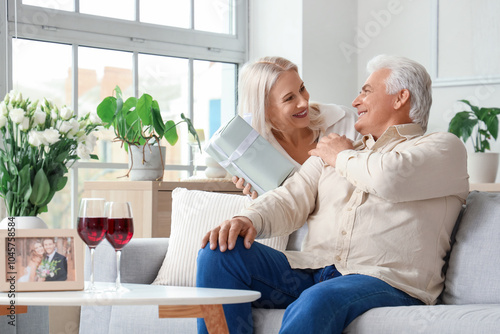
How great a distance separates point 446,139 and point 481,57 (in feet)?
6.61

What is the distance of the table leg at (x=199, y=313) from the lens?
1.41 metres

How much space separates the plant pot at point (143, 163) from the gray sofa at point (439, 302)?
0.81 m

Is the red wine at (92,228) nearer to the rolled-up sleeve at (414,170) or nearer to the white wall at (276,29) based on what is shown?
the rolled-up sleeve at (414,170)

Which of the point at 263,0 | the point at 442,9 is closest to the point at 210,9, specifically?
the point at 263,0

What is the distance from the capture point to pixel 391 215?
2010mm

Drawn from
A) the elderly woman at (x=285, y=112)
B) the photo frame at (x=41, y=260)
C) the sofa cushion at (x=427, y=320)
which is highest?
the elderly woman at (x=285, y=112)

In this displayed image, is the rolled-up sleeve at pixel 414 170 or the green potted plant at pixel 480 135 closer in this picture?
the rolled-up sleeve at pixel 414 170

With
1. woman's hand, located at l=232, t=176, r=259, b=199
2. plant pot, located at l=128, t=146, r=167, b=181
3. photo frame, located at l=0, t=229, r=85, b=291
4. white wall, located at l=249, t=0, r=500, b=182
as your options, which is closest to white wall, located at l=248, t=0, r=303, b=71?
white wall, located at l=249, t=0, r=500, b=182

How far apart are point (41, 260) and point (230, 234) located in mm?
528

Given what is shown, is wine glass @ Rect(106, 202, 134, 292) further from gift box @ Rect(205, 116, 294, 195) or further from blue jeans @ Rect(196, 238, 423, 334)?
gift box @ Rect(205, 116, 294, 195)

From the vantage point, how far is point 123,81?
3.75 meters

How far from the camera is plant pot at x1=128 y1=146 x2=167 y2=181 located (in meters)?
3.23

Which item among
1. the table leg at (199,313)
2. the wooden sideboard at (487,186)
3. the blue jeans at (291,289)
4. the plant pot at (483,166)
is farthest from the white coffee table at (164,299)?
the plant pot at (483,166)

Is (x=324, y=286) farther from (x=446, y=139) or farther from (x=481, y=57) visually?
(x=481, y=57)
